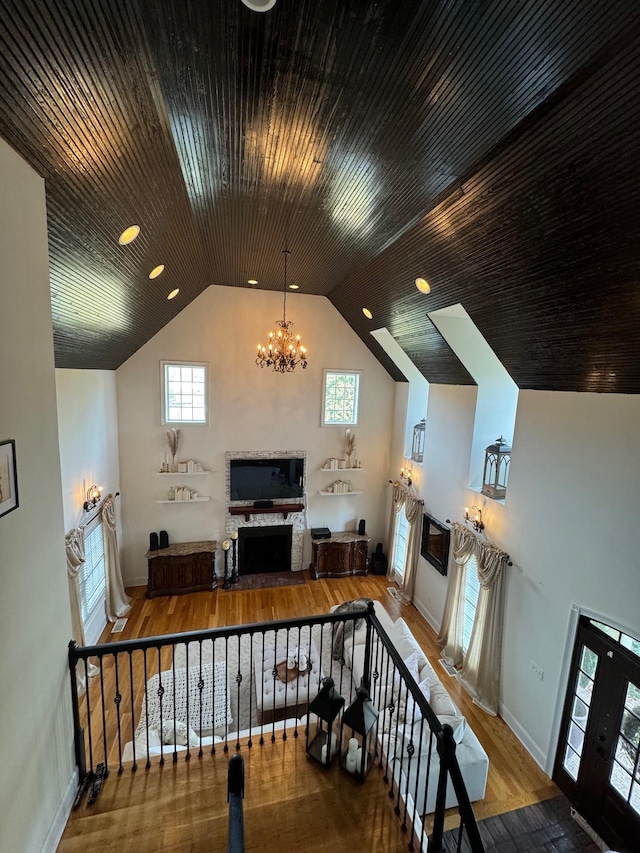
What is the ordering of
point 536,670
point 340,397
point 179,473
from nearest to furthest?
1. point 536,670
2. point 179,473
3. point 340,397

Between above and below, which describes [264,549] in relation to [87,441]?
below

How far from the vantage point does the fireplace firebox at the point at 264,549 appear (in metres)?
Result: 8.02

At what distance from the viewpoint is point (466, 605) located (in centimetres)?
574

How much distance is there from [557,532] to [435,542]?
2.71 metres

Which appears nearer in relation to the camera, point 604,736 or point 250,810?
point 250,810

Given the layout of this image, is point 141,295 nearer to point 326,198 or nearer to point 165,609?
point 326,198

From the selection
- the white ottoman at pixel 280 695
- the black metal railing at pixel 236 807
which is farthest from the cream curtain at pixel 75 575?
the black metal railing at pixel 236 807

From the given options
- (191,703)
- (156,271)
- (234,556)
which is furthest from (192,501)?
(156,271)

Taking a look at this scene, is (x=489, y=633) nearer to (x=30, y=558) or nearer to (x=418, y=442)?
(x=418, y=442)

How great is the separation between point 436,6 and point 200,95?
1.34 m

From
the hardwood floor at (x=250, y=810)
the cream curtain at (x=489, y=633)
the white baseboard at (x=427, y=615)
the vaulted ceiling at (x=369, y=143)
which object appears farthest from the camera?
the white baseboard at (x=427, y=615)

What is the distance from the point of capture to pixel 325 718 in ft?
8.27

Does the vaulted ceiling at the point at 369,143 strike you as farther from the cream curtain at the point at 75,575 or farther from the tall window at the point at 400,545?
the tall window at the point at 400,545

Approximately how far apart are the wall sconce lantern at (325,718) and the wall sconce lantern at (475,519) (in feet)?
11.5
